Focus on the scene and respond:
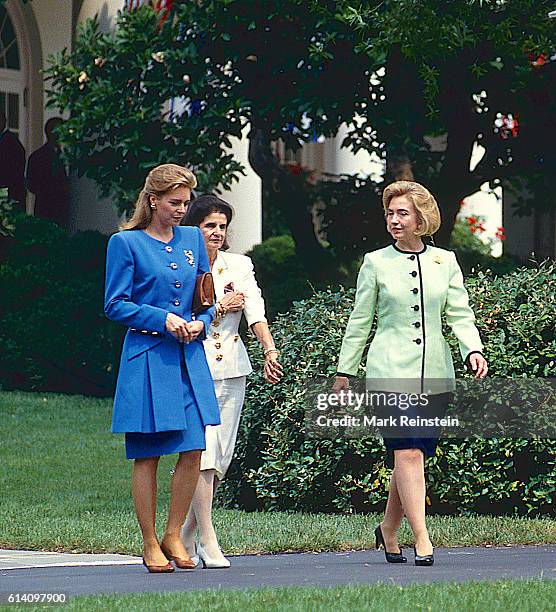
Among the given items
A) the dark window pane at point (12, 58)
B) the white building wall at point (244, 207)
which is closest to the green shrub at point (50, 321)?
the white building wall at point (244, 207)

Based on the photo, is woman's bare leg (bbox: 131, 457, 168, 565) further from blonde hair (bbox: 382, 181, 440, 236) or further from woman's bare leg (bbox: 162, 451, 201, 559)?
blonde hair (bbox: 382, 181, 440, 236)

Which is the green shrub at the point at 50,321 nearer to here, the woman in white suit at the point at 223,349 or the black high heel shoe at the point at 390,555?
the woman in white suit at the point at 223,349

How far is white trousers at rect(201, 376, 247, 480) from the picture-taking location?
691 cm

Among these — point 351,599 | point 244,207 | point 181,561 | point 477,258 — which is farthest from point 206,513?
point 477,258

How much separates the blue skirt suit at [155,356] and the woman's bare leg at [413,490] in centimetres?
87

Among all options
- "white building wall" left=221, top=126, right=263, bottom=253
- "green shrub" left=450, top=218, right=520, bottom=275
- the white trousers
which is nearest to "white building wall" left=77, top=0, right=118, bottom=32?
"white building wall" left=221, top=126, right=263, bottom=253

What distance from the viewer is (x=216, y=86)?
14297 millimetres

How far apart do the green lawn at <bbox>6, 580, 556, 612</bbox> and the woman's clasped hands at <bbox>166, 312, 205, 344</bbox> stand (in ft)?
3.88

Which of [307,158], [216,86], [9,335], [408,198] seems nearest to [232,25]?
[216,86]

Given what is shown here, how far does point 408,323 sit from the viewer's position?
677cm

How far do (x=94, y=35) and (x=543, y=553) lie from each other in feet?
30.3

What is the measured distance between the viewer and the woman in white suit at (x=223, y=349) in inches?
273

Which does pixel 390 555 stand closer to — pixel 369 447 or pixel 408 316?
pixel 408 316

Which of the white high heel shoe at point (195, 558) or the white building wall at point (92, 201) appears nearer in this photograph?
the white high heel shoe at point (195, 558)
